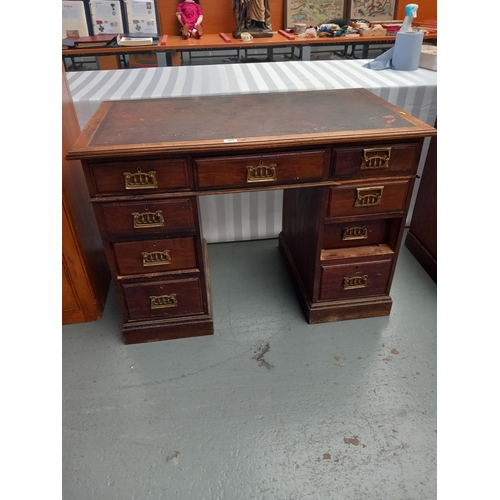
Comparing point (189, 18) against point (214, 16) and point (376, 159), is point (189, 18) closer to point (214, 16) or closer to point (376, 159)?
point (214, 16)

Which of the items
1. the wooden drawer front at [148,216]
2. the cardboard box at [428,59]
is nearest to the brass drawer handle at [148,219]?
the wooden drawer front at [148,216]

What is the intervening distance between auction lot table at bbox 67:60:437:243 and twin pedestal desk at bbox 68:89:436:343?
251 mm

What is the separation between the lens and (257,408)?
4.66 ft

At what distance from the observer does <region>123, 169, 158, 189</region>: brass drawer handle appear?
1.28 m

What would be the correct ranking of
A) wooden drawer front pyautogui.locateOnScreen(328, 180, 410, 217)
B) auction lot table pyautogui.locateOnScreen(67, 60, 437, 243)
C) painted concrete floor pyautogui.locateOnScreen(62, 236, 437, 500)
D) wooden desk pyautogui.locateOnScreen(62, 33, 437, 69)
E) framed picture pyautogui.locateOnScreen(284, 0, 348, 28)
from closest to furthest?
painted concrete floor pyautogui.locateOnScreen(62, 236, 437, 500) < wooden drawer front pyautogui.locateOnScreen(328, 180, 410, 217) < auction lot table pyautogui.locateOnScreen(67, 60, 437, 243) < wooden desk pyautogui.locateOnScreen(62, 33, 437, 69) < framed picture pyautogui.locateOnScreen(284, 0, 348, 28)

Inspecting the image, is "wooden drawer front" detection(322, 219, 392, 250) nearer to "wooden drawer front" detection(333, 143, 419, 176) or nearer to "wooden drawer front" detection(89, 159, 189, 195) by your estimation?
"wooden drawer front" detection(333, 143, 419, 176)

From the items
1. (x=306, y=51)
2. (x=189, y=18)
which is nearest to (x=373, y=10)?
(x=306, y=51)

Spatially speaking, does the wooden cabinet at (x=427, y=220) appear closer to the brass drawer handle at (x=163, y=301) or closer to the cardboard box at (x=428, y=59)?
the cardboard box at (x=428, y=59)

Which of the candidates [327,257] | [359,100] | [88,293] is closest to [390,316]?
[327,257]

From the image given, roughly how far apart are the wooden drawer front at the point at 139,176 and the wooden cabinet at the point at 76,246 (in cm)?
31

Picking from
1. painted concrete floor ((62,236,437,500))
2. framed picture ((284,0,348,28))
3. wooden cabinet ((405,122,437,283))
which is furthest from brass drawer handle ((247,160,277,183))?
framed picture ((284,0,348,28))

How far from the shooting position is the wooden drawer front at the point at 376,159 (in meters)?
1.35

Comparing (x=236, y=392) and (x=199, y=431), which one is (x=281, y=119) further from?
(x=199, y=431)

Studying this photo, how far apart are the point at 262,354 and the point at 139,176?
2.98 feet
